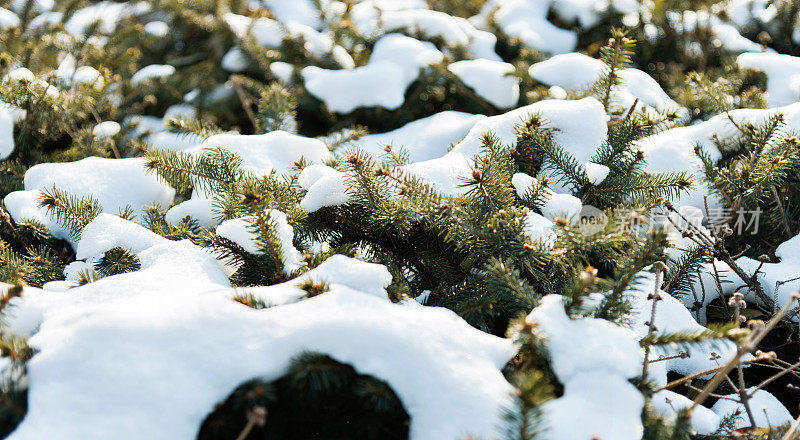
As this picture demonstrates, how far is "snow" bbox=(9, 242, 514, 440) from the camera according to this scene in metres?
0.87

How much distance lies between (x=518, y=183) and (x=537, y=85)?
3.94ft

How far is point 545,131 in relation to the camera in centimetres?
170

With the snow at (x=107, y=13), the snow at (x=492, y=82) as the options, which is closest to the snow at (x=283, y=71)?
the snow at (x=492, y=82)

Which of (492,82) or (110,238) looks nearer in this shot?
(110,238)

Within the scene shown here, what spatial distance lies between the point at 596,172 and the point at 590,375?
722 millimetres

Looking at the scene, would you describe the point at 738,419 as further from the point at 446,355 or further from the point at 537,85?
the point at 537,85

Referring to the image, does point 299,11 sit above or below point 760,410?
above

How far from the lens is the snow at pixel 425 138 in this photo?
2.04m

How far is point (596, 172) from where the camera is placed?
1.50 metres

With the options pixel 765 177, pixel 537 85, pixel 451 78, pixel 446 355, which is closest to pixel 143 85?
pixel 451 78

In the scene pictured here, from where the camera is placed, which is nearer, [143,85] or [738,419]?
[738,419]

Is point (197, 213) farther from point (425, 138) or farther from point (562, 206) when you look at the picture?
point (562, 206)

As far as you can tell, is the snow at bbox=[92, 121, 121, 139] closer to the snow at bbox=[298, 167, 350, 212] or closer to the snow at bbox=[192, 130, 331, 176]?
the snow at bbox=[192, 130, 331, 176]

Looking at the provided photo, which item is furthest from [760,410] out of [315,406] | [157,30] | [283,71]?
[157,30]
